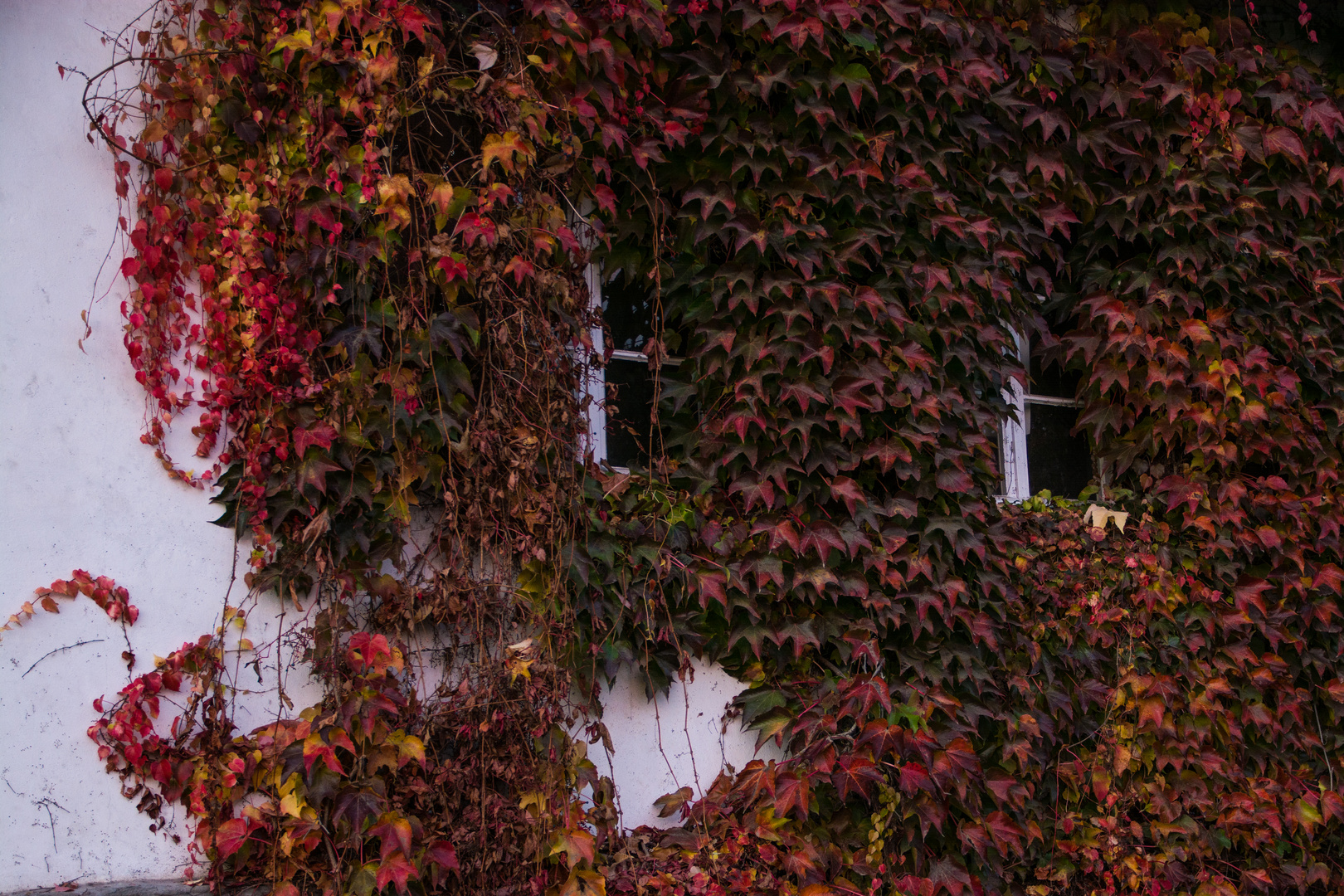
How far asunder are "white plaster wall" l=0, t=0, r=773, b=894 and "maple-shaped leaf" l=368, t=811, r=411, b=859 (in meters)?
0.46

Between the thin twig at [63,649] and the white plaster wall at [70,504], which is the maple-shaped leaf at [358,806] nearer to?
the white plaster wall at [70,504]

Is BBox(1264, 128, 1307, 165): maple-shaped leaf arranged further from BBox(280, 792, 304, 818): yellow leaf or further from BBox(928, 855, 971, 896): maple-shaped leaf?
BBox(280, 792, 304, 818): yellow leaf

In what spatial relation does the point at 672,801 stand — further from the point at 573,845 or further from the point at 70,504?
the point at 70,504

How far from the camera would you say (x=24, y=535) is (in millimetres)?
2742

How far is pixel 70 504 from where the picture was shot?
2.80m

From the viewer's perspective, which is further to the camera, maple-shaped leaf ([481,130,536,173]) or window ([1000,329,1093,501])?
window ([1000,329,1093,501])

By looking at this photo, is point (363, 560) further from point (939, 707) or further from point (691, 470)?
point (939, 707)

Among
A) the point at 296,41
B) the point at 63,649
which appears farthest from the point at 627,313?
the point at 63,649

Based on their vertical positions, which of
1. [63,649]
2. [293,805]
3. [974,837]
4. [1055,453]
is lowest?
[974,837]

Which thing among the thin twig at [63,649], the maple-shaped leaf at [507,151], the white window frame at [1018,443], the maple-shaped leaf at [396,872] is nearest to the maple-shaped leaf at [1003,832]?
the white window frame at [1018,443]

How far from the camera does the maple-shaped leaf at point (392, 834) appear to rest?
2752 mm

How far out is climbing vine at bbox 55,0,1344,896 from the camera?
115 inches

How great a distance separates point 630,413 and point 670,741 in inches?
46.8

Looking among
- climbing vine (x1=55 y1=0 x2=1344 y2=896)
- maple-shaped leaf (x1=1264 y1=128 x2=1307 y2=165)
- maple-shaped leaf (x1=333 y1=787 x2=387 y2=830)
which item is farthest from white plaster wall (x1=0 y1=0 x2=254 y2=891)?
maple-shaped leaf (x1=1264 y1=128 x2=1307 y2=165)
